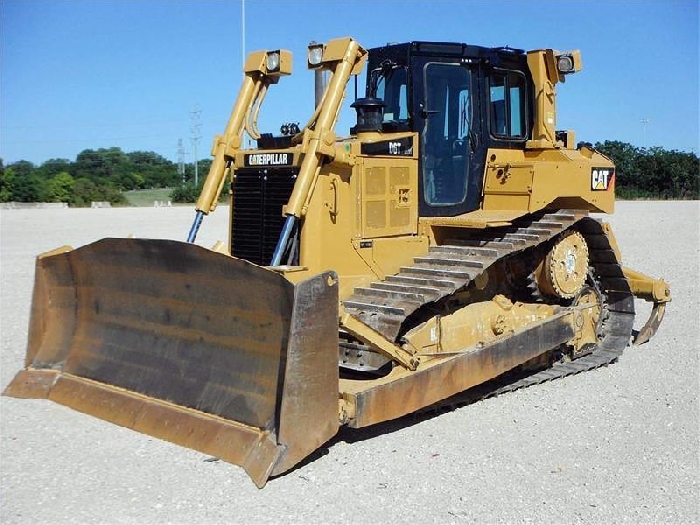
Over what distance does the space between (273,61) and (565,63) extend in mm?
2948

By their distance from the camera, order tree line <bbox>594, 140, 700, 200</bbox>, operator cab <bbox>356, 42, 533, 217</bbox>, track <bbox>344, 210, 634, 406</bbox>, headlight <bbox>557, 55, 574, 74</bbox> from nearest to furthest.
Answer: track <bbox>344, 210, 634, 406</bbox>, operator cab <bbox>356, 42, 533, 217</bbox>, headlight <bbox>557, 55, 574, 74</bbox>, tree line <bbox>594, 140, 700, 200</bbox>

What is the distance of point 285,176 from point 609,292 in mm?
4290

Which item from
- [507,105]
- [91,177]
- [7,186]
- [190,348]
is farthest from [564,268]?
[91,177]

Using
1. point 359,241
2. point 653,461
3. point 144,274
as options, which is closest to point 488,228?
point 359,241

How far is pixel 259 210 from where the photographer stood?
6586mm

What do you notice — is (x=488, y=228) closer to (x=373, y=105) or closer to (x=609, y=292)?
(x=373, y=105)

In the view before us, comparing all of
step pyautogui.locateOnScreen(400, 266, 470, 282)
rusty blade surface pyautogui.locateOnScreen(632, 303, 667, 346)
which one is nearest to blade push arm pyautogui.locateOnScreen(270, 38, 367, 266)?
step pyautogui.locateOnScreen(400, 266, 470, 282)

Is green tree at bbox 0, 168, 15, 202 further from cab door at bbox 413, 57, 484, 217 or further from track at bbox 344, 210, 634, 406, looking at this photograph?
cab door at bbox 413, 57, 484, 217

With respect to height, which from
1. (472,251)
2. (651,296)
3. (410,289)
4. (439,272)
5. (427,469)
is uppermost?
(472,251)

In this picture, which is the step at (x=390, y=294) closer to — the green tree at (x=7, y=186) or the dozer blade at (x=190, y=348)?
the dozer blade at (x=190, y=348)

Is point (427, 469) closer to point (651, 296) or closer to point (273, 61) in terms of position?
point (273, 61)

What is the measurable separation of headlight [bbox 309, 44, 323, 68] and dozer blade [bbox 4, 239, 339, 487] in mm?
2126

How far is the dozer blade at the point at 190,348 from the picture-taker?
16.0ft

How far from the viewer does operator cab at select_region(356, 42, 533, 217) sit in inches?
270
